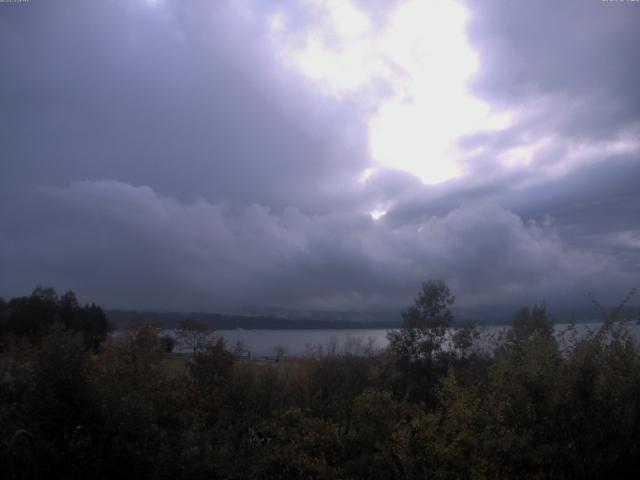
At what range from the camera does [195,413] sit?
16.0 m

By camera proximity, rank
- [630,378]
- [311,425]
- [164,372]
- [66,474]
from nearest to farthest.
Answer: [66,474] → [630,378] → [311,425] → [164,372]

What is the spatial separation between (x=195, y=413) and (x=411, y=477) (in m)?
7.52

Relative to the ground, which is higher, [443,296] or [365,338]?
[443,296]

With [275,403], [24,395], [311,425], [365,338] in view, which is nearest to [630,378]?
[311,425]

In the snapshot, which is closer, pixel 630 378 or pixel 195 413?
pixel 630 378

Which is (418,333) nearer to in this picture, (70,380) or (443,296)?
(443,296)

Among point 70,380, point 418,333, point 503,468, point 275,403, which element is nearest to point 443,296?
point 418,333

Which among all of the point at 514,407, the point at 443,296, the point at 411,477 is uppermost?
the point at 443,296

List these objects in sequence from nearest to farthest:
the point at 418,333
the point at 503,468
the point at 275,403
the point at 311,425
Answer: the point at 503,468
the point at 311,425
the point at 275,403
the point at 418,333

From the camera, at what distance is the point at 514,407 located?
11.9 meters

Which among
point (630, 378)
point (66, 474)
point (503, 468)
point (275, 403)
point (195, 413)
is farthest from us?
point (275, 403)

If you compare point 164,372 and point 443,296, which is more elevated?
point 443,296

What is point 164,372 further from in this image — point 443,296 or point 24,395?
point 443,296

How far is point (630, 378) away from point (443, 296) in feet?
50.6
